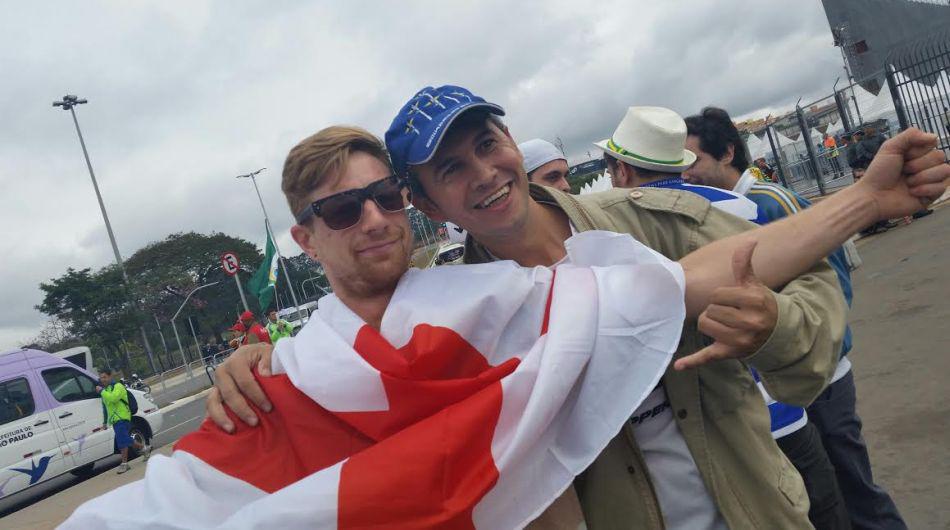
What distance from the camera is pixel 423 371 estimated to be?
4.54 ft

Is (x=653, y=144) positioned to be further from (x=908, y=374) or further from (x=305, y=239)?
(x=908, y=374)

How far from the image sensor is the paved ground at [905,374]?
3.14 m

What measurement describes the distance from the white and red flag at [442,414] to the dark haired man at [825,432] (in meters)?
1.12

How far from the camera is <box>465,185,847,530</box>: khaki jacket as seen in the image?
1.39 metres

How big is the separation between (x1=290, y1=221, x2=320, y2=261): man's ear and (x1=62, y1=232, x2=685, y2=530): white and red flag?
321 millimetres

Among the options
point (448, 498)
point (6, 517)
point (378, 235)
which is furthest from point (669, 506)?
point (6, 517)

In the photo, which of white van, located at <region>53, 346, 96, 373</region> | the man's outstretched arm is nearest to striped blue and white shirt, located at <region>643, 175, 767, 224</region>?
the man's outstretched arm

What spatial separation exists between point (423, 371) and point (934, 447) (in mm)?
3244

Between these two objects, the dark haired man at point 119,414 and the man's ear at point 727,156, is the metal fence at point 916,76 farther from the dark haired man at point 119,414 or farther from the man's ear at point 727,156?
the dark haired man at point 119,414

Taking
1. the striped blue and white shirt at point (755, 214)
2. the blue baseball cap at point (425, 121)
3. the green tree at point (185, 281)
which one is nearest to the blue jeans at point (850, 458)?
the striped blue and white shirt at point (755, 214)

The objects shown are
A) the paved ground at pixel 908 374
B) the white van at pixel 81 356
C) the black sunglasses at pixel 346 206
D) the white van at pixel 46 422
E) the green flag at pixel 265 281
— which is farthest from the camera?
the white van at pixel 81 356

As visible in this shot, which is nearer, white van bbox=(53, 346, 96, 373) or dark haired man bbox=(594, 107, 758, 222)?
dark haired man bbox=(594, 107, 758, 222)

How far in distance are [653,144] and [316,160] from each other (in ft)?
5.56

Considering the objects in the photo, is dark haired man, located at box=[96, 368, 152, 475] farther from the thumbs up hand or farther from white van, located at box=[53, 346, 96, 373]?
the thumbs up hand
